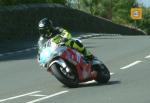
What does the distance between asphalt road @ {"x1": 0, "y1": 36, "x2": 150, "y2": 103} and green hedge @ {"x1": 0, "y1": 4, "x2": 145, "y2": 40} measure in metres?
7.63

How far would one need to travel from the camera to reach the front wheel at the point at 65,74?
13359 mm

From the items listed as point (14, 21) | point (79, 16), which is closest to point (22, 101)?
point (14, 21)

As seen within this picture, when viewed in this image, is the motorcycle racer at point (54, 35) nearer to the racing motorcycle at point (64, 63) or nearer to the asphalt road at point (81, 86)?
the racing motorcycle at point (64, 63)

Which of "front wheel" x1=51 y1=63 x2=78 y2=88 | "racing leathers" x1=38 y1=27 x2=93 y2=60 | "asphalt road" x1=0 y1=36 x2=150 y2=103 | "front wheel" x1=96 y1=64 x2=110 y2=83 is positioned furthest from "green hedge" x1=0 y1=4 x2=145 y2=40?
"front wheel" x1=51 y1=63 x2=78 y2=88

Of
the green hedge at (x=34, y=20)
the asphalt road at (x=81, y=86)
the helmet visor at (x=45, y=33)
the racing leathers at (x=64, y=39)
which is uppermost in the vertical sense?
the helmet visor at (x=45, y=33)

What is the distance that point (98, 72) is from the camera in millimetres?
14148

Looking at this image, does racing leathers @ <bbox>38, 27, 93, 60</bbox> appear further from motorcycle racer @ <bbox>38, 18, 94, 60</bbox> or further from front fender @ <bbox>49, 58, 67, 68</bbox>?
front fender @ <bbox>49, 58, 67, 68</bbox>

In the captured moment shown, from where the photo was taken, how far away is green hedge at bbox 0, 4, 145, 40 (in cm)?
2967

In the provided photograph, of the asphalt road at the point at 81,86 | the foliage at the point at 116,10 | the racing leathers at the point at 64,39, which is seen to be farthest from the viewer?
the foliage at the point at 116,10

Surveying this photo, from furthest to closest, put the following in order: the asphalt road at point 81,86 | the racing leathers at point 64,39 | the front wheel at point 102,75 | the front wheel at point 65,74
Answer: the front wheel at point 102,75
the racing leathers at point 64,39
the front wheel at point 65,74
the asphalt road at point 81,86

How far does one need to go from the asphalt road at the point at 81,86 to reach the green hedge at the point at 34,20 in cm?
763

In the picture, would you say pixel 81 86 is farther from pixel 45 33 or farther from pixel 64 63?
pixel 45 33

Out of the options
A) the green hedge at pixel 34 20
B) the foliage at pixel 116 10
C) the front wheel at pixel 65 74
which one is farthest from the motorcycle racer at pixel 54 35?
the foliage at pixel 116 10

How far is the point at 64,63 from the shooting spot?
13.4 m
